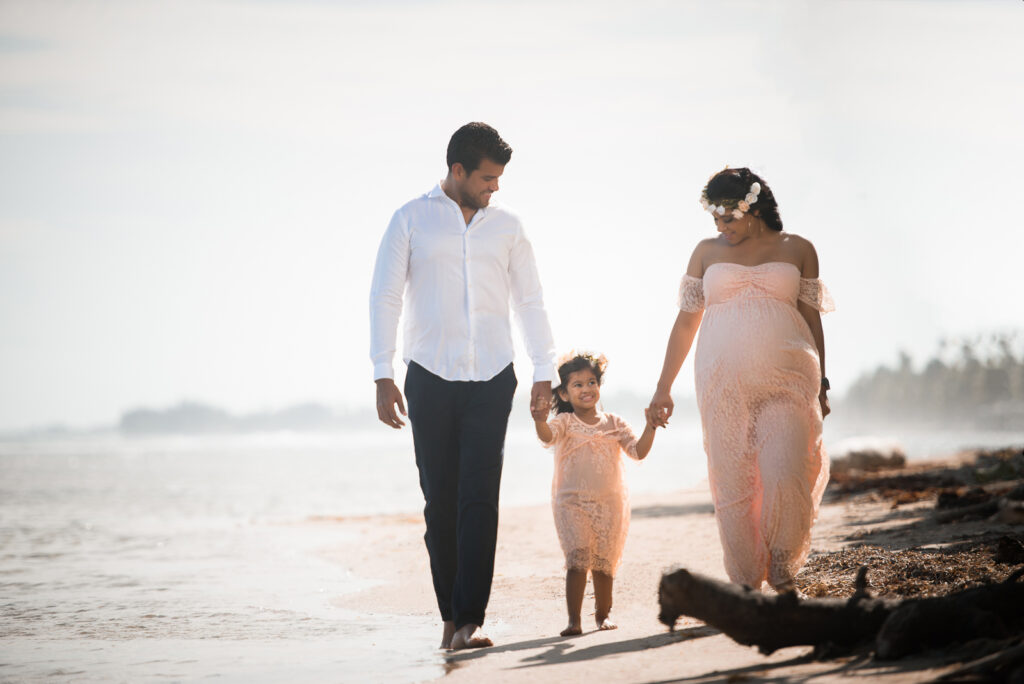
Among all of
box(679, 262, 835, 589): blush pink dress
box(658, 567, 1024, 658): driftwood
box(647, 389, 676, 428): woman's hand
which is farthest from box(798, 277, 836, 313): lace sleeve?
box(658, 567, 1024, 658): driftwood

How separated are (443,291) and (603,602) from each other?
1.95 m

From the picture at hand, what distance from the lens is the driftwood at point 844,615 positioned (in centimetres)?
370

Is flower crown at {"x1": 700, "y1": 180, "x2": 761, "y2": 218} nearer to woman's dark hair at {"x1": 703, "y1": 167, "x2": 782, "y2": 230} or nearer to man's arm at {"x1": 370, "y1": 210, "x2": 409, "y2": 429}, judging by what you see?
woman's dark hair at {"x1": 703, "y1": 167, "x2": 782, "y2": 230}

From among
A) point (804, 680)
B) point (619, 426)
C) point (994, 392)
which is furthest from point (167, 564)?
point (994, 392)

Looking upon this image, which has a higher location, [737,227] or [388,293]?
[737,227]

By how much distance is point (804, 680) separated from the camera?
3.54 meters

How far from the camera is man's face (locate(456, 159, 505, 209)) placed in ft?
19.0

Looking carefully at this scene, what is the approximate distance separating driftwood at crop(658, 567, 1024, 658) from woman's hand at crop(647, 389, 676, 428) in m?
1.92

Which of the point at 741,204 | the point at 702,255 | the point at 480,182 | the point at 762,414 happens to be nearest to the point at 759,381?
the point at 762,414

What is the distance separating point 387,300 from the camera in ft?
18.9

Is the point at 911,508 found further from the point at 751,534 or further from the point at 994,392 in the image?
the point at 994,392

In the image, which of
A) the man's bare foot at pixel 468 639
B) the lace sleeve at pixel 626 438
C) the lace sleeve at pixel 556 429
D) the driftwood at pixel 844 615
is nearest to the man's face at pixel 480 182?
the lace sleeve at pixel 556 429

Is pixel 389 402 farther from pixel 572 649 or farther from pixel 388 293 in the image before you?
pixel 572 649

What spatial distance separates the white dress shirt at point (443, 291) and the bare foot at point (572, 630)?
144cm
